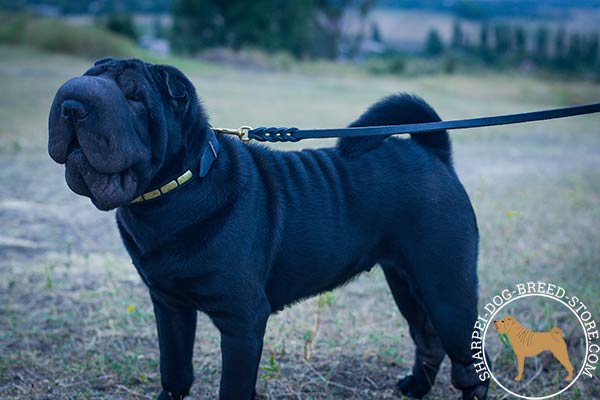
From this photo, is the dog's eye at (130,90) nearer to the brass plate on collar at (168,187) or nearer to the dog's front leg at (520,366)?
the brass plate on collar at (168,187)

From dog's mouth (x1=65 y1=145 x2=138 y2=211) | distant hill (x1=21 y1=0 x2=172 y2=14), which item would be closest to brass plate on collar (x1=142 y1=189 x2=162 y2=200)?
dog's mouth (x1=65 y1=145 x2=138 y2=211)

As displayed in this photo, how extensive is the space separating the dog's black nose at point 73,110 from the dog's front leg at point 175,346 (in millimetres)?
956

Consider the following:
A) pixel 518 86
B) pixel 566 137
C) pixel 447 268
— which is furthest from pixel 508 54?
pixel 447 268

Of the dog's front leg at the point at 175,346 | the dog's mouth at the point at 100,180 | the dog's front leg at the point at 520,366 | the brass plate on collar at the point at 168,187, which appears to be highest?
the dog's mouth at the point at 100,180

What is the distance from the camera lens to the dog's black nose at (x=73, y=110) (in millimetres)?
2199

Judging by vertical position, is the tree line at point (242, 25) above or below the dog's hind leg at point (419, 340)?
below

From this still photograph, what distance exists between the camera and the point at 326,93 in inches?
784

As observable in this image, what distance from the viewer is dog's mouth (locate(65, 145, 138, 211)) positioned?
2.32 m

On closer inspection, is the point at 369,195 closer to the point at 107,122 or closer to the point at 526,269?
the point at 107,122

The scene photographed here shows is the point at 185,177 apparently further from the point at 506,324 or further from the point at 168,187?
the point at 506,324

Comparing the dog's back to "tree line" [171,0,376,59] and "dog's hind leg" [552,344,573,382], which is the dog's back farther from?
"tree line" [171,0,376,59]

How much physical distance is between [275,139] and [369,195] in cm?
52

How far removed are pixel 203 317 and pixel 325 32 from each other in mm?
42082

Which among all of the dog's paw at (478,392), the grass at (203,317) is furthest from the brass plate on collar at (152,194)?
the dog's paw at (478,392)
